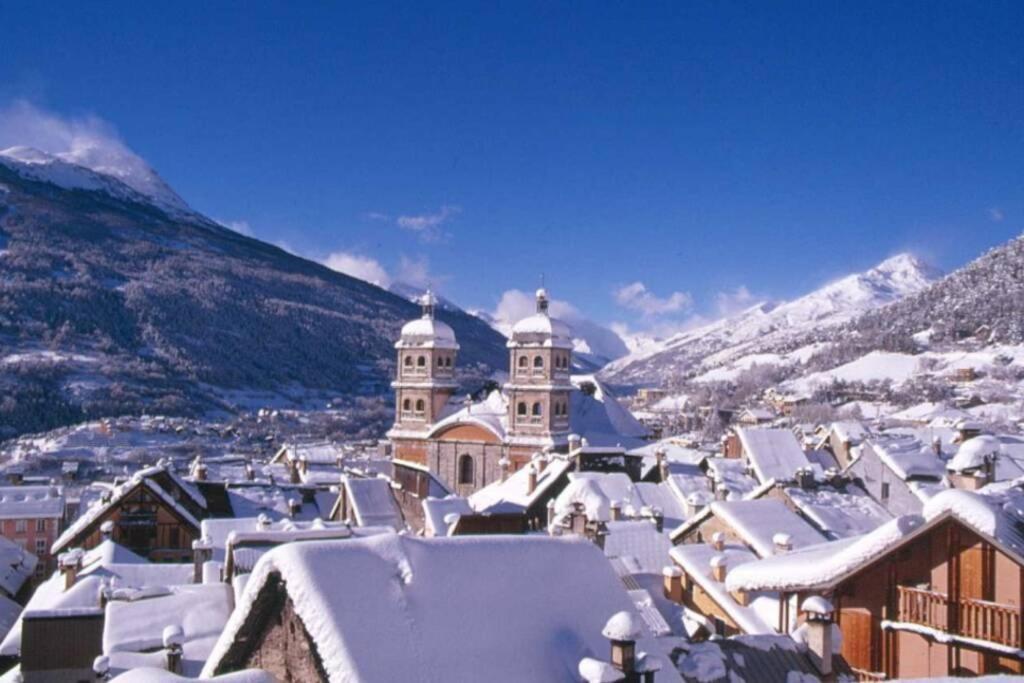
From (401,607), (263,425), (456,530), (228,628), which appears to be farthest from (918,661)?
(263,425)

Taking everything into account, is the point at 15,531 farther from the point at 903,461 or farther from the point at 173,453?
the point at 173,453

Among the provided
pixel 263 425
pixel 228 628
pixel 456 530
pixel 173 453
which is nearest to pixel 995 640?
pixel 228 628

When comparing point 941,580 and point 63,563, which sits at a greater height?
point 941,580

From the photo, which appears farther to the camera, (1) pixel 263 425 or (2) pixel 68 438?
(1) pixel 263 425

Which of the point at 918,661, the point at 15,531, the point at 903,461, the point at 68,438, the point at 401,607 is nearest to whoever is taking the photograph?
the point at 401,607

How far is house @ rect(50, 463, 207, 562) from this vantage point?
34469 millimetres

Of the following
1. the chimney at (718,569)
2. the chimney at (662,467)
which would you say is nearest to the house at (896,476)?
the chimney at (662,467)

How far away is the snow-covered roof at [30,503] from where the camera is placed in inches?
2325

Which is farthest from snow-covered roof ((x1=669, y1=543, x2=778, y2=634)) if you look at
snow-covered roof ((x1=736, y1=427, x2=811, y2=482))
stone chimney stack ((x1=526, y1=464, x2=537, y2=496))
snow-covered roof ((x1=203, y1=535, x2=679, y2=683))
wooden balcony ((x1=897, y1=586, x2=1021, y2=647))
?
→ snow-covered roof ((x1=736, y1=427, x2=811, y2=482))

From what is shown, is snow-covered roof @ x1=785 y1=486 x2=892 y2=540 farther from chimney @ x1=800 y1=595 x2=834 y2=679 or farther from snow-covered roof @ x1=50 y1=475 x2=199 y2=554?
snow-covered roof @ x1=50 y1=475 x2=199 y2=554

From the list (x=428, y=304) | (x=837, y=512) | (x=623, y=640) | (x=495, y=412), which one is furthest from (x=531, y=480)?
(x=428, y=304)

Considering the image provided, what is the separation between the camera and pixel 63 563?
22.5 m

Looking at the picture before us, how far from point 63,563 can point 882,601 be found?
17.8 meters

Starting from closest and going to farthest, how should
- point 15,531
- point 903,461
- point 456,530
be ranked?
1. point 456,530
2. point 903,461
3. point 15,531
